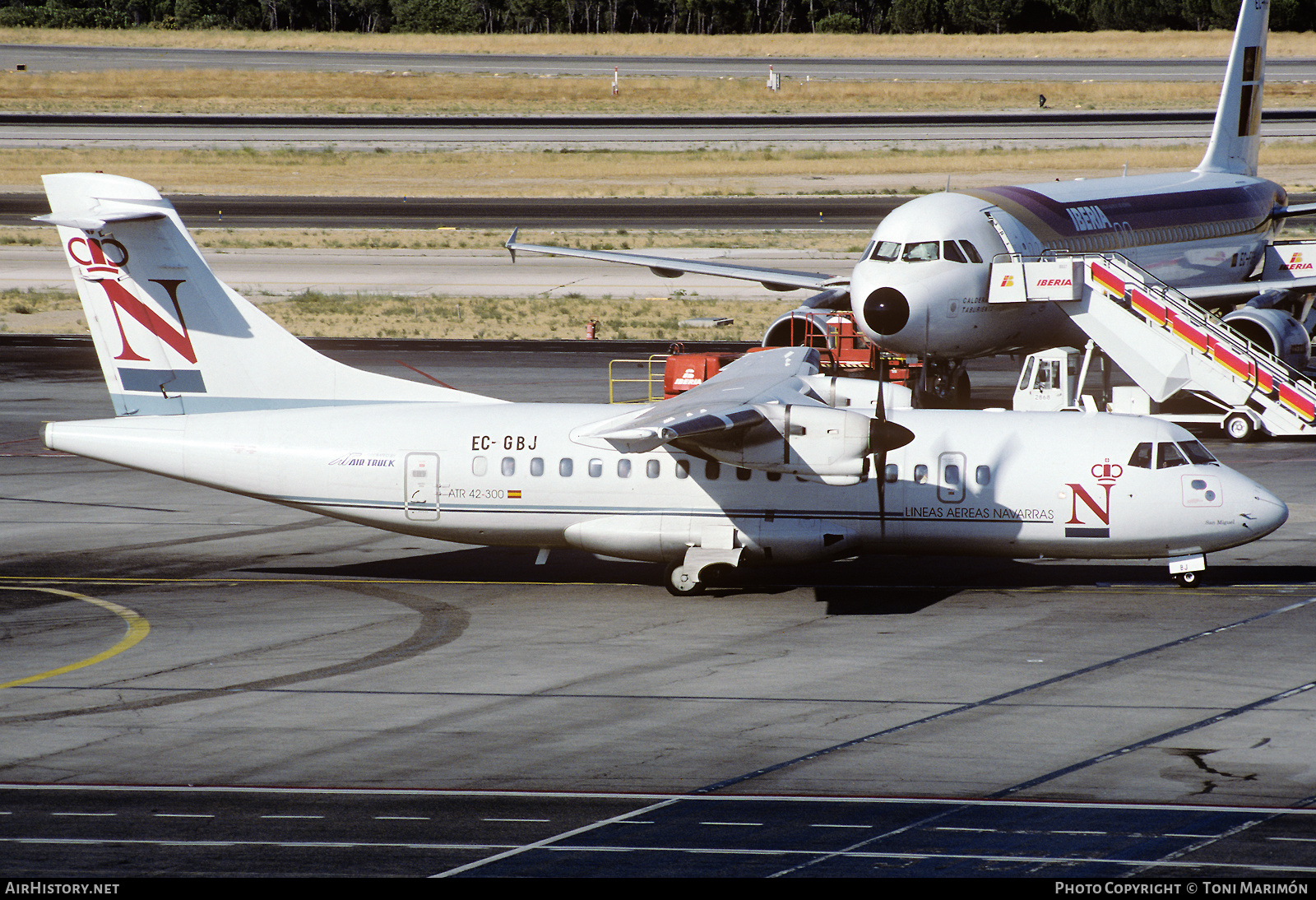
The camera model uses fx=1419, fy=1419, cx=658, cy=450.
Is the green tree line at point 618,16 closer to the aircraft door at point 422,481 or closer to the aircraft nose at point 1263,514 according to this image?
the aircraft nose at point 1263,514

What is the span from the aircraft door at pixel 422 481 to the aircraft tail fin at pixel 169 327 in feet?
6.83

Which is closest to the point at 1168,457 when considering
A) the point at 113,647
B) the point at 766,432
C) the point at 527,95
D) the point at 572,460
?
the point at 766,432

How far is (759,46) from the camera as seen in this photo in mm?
155125

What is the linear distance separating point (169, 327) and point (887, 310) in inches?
719

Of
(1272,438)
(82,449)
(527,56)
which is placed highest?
(527,56)

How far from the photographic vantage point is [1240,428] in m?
39.7

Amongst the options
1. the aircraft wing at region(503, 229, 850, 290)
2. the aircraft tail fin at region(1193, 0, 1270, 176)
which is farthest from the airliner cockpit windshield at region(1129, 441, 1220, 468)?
the aircraft tail fin at region(1193, 0, 1270, 176)

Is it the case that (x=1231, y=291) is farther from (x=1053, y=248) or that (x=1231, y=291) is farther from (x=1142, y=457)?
(x=1142, y=457)

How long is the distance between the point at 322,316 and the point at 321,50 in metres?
95.8

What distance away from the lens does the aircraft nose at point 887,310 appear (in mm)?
36906

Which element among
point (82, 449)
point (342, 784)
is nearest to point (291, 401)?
point (82, 449)

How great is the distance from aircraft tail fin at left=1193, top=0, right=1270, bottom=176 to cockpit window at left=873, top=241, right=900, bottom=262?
66.4ft

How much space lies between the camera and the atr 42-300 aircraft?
122 feet

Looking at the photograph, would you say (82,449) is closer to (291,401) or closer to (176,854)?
(291,401)
